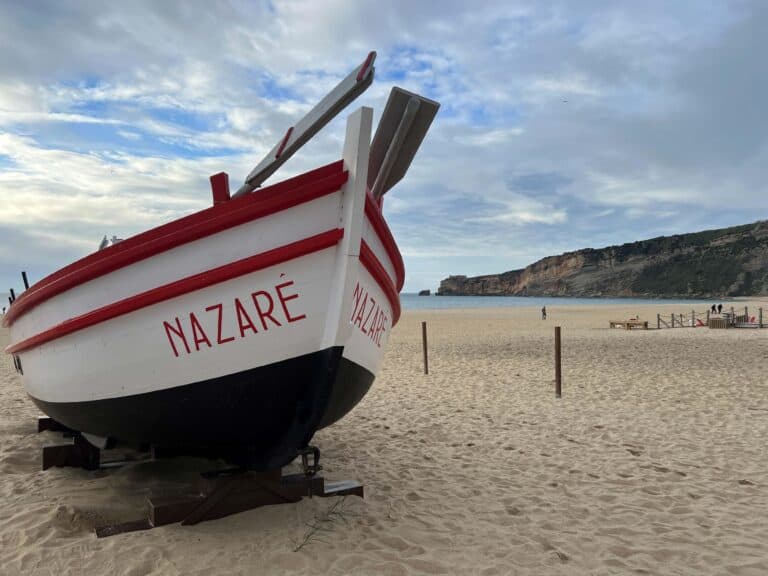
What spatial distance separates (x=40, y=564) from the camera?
122 inches

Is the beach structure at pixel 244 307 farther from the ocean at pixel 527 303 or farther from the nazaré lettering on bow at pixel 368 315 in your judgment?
the ocean at pixel 527 303

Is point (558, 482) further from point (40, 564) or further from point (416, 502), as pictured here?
point (40, 564)

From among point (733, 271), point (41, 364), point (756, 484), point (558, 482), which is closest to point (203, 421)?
point (41, 364)

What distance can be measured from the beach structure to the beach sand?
0.70m

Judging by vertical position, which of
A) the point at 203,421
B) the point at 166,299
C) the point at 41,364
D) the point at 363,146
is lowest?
the point at 203,421

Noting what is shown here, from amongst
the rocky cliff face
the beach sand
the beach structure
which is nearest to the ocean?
the rocky cliff face

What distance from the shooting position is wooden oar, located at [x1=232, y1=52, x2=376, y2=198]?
2.99 metres

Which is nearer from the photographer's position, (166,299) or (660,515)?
(166,299)

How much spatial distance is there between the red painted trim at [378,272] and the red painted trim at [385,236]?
181 mm

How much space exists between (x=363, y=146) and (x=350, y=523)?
2622 mm

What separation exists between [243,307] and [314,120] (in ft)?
4.03

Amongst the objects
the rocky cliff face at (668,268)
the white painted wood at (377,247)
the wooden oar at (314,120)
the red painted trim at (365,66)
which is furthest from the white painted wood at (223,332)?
the rocky cliff face at (668,268)

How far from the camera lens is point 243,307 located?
125 inches

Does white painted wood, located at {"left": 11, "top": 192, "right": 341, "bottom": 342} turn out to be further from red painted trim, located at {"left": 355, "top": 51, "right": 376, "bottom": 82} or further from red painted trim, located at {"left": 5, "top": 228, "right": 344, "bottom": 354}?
red painted trim, located at {"left": 355, "top": 51, "right": 376, "bottom": 82}
